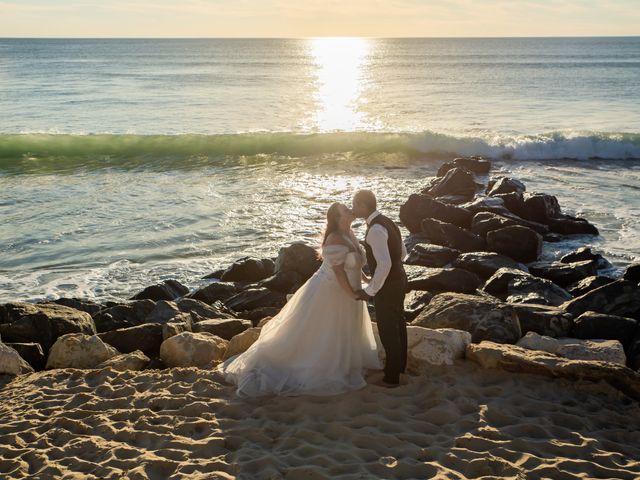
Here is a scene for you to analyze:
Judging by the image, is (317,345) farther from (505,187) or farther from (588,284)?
(505,187)

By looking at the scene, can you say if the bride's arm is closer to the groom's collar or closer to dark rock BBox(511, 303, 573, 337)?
the groom's collar

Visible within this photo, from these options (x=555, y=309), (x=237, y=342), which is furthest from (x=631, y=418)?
(x=237, y=342)

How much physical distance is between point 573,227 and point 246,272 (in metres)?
7.81

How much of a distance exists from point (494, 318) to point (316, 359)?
277 centimetres

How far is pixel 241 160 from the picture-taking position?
28922 mm

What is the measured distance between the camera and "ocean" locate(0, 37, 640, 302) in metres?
16.1

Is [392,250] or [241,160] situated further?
[241,160]

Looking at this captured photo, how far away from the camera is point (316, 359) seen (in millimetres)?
8148

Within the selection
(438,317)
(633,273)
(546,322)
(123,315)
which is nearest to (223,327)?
(123,315)

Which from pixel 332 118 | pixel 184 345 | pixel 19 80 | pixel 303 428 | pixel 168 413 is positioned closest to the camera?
pixel 303 428

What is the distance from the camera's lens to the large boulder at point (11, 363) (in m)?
9.01

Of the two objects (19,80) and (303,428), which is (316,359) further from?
(19,80)

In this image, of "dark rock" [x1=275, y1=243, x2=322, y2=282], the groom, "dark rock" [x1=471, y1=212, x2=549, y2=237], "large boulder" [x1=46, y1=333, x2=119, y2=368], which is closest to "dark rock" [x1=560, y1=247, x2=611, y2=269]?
"dark rock" [x1=471, y1=212, x2=549, y2=237]

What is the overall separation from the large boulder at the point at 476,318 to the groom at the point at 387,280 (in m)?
1.63
